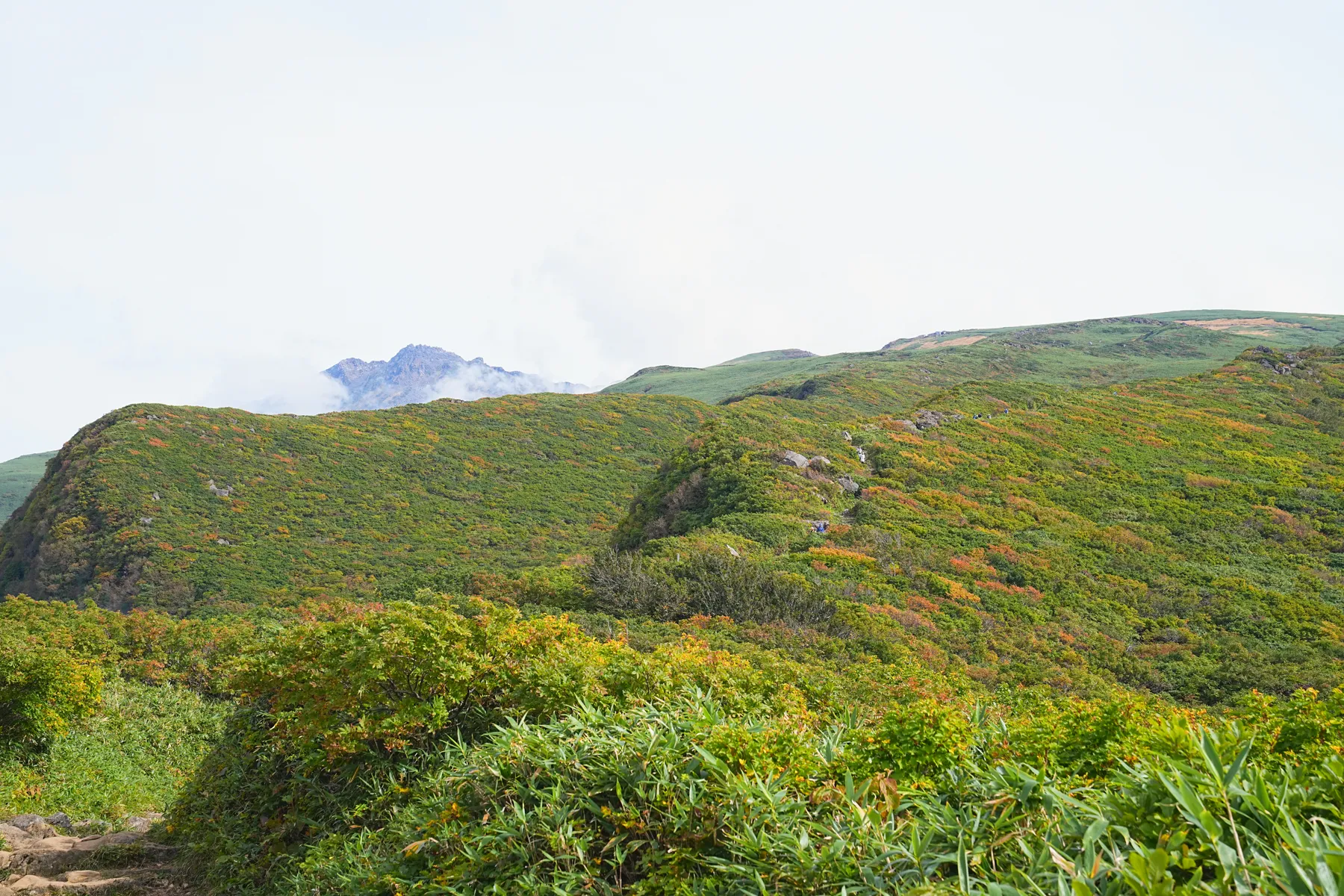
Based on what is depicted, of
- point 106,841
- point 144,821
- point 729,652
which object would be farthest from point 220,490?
point 729,652

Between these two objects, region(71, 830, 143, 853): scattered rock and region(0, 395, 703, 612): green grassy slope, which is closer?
region(71, 830, 143, 853): scattered rock

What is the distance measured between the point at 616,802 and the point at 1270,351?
214 ft

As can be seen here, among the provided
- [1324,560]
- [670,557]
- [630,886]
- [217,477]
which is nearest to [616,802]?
[630,886]

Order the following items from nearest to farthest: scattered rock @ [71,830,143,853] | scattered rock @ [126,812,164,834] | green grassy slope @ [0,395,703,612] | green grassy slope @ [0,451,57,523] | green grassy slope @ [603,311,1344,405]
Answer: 1. scattered rock @ [71,830,143,853]
2. scattered rock @ [126,812,164,834]
3. green grassy slope @ [0,395,703,612]
4. green grassy slope @ [603,311,1344,405]
5. green grassy slope @ [0,451,57,523]

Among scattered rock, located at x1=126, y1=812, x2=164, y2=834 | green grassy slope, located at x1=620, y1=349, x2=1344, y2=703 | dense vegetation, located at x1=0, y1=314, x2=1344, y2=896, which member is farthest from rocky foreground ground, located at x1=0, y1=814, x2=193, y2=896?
green grassy slope, located at x1=620, y1=349, x2=1344, y2=703

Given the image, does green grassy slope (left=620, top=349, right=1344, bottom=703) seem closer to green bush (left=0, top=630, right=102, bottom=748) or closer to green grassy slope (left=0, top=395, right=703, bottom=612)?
green bush (left=0, top=630, right=102, bottom=748)

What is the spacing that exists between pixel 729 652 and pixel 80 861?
7.90 metres

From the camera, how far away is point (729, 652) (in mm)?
11531

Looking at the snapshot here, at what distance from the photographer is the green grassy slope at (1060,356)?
85688 millimetres

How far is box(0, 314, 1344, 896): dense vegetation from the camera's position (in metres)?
3.39

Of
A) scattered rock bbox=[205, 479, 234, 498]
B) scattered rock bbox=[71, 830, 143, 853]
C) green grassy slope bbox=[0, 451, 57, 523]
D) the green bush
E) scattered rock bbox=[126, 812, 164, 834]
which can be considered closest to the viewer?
scattered rock bbox=[71, 830, 143, 853]

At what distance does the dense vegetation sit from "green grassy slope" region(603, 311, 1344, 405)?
38308 mm

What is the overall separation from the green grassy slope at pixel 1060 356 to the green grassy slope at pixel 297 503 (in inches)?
1469

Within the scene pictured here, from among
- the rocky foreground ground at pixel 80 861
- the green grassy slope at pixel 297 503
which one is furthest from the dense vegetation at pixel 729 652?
the rocky foreground ground at pixel 80 861
